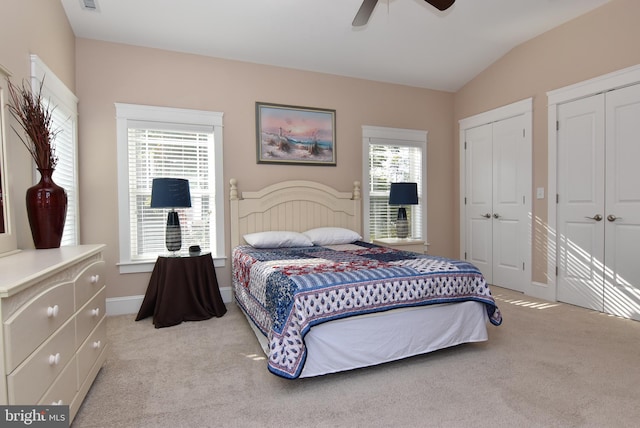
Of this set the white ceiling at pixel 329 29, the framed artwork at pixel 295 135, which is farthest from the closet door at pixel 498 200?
the framed artwork at pixel 295 135

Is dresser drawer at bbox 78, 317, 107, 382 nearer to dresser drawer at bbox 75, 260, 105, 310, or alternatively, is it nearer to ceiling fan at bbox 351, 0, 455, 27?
dresser drawer at bbox 75, 260, 105, 310

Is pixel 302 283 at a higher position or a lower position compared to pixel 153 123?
lower

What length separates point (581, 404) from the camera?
185 cm

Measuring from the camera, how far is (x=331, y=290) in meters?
2.08

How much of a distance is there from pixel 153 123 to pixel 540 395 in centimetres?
395

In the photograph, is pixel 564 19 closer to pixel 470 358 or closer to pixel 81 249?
pixel 470 358

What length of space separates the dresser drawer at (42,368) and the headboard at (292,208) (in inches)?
91.3

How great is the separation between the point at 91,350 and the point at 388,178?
3.84 m

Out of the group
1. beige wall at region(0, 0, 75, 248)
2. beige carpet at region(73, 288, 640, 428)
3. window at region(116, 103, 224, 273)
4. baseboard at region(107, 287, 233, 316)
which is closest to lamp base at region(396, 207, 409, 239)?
beige carpet at region(73, 288, 640, 428)

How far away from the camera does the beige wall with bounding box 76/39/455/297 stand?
3465mm

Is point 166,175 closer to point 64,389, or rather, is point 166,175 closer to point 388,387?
point 64,389

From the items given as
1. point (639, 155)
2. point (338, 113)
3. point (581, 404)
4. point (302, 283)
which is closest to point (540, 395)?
point (581, 404)

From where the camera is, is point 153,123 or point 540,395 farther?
point 153,123

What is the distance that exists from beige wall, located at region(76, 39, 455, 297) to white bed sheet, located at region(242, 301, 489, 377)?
2.14m
